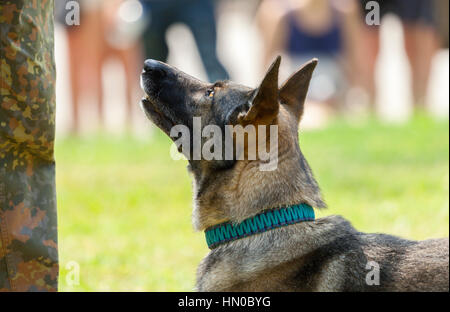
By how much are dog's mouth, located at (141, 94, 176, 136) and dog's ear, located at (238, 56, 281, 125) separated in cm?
45

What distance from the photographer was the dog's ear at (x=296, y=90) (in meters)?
3.98

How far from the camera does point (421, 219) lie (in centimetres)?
633

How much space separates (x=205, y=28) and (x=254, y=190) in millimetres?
6591

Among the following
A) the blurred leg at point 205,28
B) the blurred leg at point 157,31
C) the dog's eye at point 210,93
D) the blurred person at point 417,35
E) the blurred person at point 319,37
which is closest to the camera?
the dog's eye at point 210,93

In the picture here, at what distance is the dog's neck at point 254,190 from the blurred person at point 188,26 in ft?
18.1

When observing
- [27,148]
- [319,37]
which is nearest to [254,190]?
[27,148]

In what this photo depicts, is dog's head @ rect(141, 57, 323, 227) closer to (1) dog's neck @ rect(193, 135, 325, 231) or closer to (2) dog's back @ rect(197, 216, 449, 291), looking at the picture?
(1) dog's neck @ rect(193, 135, 325, 231)

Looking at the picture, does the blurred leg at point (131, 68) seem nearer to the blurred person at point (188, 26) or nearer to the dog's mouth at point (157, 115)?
the blurred person at point (188, 26)

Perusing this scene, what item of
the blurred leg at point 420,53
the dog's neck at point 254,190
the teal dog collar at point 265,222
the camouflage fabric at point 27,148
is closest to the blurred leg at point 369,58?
the blurred leg at point 420,53

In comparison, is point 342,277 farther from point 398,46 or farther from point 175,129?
point 398,46

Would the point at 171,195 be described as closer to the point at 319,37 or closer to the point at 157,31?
the point at 157,31

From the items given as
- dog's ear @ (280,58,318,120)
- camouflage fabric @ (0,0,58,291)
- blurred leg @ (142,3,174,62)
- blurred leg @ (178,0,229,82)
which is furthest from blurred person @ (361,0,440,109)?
camouflage fabric @ (0,0,58,291)

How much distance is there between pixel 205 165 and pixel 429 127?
6955mm

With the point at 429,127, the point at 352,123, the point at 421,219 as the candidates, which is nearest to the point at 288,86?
the point at 421,219
